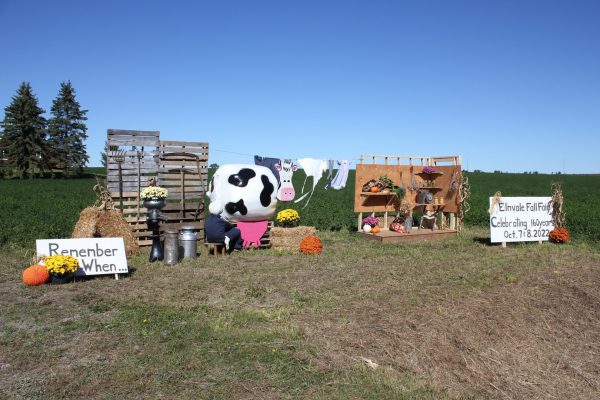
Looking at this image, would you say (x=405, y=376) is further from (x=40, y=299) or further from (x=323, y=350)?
(x=40, y=299)

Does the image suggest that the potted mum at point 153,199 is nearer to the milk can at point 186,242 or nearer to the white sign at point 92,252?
the milk can at point 186,242

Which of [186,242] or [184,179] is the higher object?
[184,179]

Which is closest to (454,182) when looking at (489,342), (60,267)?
(489,342)

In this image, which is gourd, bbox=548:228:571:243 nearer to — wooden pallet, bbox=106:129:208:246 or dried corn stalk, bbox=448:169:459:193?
dried corn stalk, bbox=448:169:459:193

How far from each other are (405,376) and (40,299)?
5.37 metres

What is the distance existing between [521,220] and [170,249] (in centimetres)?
954

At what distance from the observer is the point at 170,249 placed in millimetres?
9578

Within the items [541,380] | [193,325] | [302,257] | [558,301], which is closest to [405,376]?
[541,380]

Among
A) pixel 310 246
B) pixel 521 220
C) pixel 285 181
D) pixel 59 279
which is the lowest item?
pixel 59 279

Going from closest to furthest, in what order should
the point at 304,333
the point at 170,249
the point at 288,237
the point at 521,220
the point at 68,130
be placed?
the point at 304,333 < the point at 170,249 < the point at 288,237 < the point at 521,220 < the point at 68,130

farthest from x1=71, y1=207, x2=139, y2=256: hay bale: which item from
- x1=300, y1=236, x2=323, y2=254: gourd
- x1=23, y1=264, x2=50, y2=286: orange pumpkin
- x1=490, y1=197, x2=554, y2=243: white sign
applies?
x1=490, y1=197, x2=554, y2=243: white sign

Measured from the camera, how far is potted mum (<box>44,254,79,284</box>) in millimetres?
7578

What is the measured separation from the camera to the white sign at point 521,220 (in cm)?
1274

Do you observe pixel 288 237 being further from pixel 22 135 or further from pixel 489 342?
pixel 22 135
